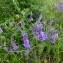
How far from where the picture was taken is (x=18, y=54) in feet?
8.76

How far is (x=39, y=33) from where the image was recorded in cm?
259

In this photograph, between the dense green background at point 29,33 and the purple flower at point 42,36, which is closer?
the purple flower at point 42,36

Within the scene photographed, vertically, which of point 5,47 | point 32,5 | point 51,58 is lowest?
point 51,58

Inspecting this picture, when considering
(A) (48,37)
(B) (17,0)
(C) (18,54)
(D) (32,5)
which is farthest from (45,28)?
(B) (17,0)

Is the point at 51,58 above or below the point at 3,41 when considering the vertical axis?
below

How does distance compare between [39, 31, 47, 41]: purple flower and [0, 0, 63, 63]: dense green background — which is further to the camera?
[0, 0, 63, 63]: dense green background

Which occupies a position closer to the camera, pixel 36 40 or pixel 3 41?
pixel 36 40

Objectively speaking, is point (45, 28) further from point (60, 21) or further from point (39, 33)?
point (60, 21)

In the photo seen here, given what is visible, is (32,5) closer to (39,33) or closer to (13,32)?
(13,32)

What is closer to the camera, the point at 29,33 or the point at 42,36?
the point at 42,36

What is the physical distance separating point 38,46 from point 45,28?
457mm

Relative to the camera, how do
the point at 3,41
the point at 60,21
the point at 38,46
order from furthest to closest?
the point at 60,21 → the point at 3,41 → the point at 38,46

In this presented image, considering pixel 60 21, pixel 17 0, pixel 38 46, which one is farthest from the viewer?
pixel 17 0

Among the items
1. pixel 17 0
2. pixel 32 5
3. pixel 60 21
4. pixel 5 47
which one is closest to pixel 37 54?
pixel 5 47
